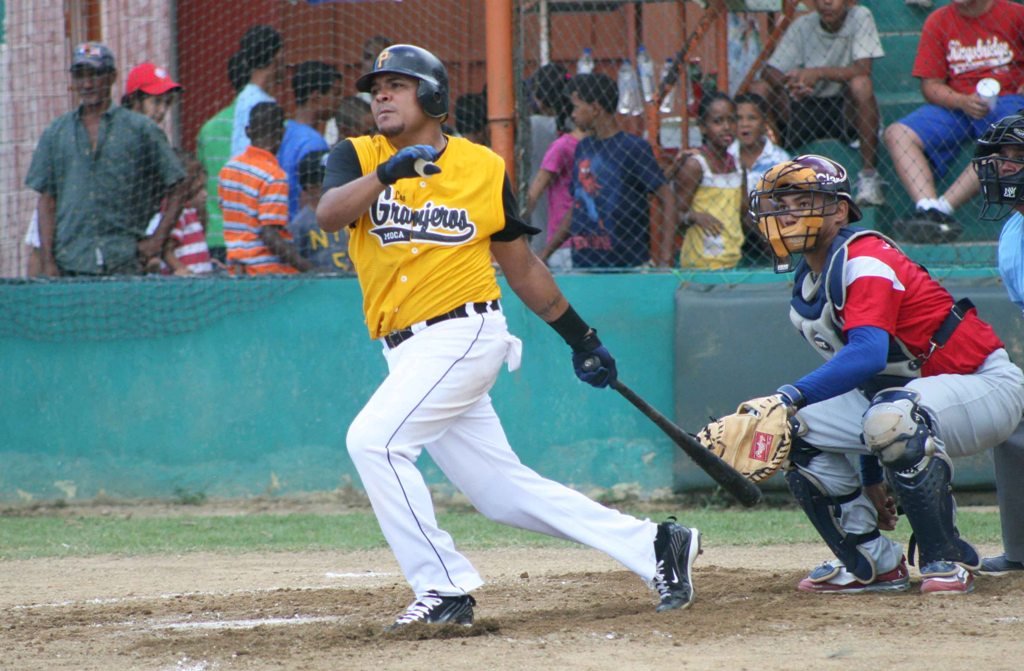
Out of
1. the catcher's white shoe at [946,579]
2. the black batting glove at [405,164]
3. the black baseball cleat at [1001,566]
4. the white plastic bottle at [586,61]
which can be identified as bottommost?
the black baseball cleat at [1001,566]

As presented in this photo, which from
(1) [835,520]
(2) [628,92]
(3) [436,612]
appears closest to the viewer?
(3) [436,612]

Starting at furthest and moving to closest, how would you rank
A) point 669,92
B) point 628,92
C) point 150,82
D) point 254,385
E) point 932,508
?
point 669,92 → point 628,92 → point 150,82 → point 254,385 → point 932,508

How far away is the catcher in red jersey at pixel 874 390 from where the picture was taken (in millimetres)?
4410

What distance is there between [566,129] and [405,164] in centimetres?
446

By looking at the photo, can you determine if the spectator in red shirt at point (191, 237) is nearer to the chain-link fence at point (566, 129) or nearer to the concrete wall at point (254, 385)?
the chain-link fence at point (566, 129)

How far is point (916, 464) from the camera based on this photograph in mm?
4441

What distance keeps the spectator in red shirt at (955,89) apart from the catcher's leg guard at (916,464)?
339 cm

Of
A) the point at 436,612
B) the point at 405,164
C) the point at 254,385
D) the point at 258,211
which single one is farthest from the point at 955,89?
the point at 436,612

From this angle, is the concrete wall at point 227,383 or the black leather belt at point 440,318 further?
the concrete wall at point 227,383

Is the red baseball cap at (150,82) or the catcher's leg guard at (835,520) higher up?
the red baseball cap at (150,82)

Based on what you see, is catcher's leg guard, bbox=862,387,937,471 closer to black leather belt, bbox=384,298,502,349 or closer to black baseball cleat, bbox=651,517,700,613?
black baseball cleat, bbox=651,517,700,613

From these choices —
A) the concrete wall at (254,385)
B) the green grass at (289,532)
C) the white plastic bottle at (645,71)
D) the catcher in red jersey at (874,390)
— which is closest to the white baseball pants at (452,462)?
the catcher in red jersey at (874,390)

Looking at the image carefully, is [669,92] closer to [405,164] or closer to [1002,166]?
[1002,166]

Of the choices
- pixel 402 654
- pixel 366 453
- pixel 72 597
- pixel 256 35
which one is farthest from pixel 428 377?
pixel 256 35
